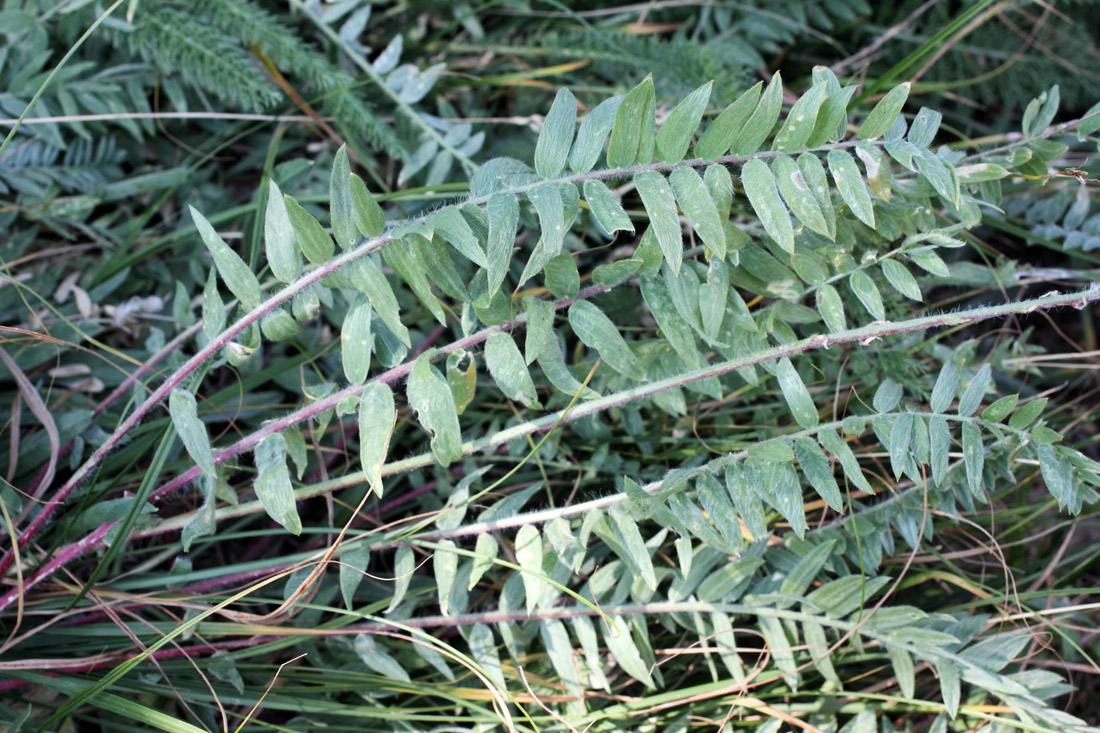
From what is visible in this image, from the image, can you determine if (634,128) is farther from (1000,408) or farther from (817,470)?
(1000,408)

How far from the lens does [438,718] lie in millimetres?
1423

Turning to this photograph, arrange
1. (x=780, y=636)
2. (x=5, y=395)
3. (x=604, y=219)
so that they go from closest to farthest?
(x=604, y=219) < (x=780, y=636) < (x=5, y=395)

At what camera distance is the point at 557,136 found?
116 centimetres

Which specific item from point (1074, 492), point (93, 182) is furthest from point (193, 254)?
point (1074, 492)

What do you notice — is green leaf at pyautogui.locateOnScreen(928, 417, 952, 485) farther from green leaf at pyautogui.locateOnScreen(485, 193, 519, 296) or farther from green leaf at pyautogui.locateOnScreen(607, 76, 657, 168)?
green leaf at pyautogui.locateOnScreen(485, 193, 519, 296)

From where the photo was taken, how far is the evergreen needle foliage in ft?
3.96

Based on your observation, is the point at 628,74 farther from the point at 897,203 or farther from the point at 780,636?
the point at 780,636

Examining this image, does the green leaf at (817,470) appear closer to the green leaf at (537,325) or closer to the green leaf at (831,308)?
the green leaf at (831,308)

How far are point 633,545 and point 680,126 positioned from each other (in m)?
0.67

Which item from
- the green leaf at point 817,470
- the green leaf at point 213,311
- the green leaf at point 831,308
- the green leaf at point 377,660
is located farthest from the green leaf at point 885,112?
the green leaf at point 377,660

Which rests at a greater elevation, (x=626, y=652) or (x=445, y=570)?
(x=445, y=570)

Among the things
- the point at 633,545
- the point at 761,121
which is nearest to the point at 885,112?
the point at 761,121

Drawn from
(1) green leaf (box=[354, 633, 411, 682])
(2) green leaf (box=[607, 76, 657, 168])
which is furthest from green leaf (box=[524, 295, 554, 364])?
(1) green leaf (box=[354, 633, 411, 682])

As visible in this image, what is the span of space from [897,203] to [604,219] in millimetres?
592
